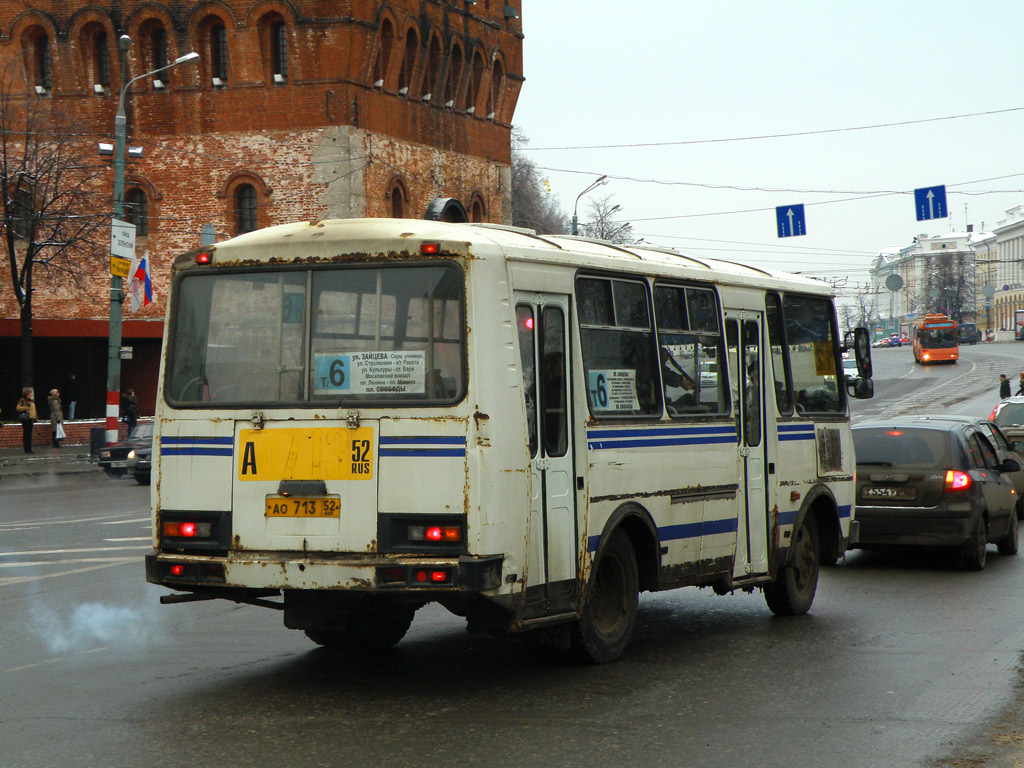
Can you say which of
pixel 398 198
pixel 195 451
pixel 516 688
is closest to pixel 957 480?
pixel 516 688

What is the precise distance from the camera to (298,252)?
7875 mm

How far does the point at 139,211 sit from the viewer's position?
47031 mm

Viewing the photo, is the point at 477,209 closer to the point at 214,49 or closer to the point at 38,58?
the point at 214,49

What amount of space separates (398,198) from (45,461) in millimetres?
17159

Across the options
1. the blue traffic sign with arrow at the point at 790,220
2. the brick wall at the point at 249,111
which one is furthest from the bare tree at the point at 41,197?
the blue traffic sign with arrow at the point at 790,220

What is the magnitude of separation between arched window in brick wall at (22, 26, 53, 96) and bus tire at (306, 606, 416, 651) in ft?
139

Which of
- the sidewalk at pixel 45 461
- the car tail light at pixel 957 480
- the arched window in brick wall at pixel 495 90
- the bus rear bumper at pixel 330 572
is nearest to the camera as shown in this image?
the bus rear bumper at pixel 330 572

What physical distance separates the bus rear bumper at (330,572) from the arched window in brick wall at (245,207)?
3930 centimetres

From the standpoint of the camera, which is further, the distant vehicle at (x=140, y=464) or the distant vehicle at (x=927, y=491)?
the distant vehicle at (x=140, y=464)

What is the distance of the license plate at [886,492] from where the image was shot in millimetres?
13867

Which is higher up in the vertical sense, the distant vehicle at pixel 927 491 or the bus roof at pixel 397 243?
the bus roof at pixel 397 243

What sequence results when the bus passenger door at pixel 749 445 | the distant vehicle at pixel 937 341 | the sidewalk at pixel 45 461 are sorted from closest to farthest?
the bus passenger door at pixel 749 445 < the sidewalk at pixel 45 461 < the distant vehicle at pixel 937 341

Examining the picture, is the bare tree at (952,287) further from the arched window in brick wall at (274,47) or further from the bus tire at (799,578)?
the bus tire at (799,578)

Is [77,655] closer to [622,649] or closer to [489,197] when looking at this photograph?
[622,649]
